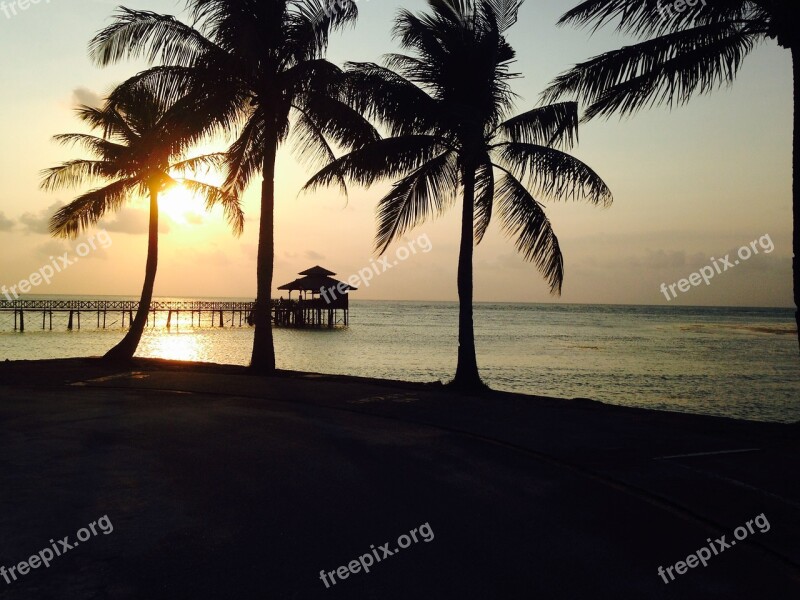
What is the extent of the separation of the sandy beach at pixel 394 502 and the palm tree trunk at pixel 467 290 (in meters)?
4.68

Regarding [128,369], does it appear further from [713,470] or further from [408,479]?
[713,470]

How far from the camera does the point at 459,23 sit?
51.7 feet

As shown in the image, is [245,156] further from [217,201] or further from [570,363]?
[570,363]

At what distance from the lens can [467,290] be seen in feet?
53.6

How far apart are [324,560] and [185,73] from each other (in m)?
15.8

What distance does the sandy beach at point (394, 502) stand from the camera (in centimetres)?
432

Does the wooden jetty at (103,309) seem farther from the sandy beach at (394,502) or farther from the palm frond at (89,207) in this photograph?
the sandy beach at (394,502)

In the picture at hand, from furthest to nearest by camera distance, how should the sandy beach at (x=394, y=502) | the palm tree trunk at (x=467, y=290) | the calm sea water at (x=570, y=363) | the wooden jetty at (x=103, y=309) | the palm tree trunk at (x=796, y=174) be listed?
1. the wooden jetty at (x=103, y=309)
2. the calm sea water at (x=570, y=363)
3. the palm tree trunk at (x=467, y=290)
4. the palm tree trunk at (x=796, y=174)
5. the sandy beach at (x=394, y=502)

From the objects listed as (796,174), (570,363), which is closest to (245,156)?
(796,174)

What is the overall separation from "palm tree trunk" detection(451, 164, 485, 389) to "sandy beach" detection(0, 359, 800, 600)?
468 cm

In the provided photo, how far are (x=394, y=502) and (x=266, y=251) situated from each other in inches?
524

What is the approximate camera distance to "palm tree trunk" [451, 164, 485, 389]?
16.0 metres

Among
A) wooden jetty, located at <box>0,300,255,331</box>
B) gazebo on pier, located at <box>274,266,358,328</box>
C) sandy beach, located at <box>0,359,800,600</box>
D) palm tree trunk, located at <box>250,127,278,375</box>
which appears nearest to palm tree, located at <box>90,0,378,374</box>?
palm tree trunk, located at <box>250,127,278,375</box>

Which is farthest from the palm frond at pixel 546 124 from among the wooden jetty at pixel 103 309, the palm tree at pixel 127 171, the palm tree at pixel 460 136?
the wooden jetty at pixel 103 309
